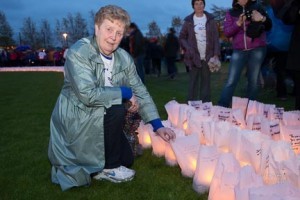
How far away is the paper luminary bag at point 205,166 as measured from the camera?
278 cm

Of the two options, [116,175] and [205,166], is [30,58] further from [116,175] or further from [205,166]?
[205,166]

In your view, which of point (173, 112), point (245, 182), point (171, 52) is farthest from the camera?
point (171, 52)

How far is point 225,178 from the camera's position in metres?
2.43

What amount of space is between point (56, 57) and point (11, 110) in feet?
97.5

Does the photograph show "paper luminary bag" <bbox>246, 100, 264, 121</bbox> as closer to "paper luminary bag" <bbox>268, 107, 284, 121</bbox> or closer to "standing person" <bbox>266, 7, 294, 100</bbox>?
"paper luminary bag" <bbox>268, 107, 284, 121</bbox>

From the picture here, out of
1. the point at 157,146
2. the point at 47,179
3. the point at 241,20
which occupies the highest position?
the point at 241,20

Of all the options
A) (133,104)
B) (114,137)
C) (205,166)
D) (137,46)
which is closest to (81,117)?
(114,137)

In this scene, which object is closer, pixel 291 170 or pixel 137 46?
pixel 291 170

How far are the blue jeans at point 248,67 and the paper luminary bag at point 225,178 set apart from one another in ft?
10.2

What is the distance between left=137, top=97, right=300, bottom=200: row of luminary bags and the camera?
7.47ft

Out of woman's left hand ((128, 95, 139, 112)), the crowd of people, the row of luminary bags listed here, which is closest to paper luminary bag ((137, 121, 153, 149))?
the row of luminary bags

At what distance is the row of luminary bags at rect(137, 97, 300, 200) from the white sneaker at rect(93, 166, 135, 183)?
0.41 meters

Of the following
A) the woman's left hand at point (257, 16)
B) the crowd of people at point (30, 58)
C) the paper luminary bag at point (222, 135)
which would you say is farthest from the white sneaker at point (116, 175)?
the crowd of people at point (30, 58)

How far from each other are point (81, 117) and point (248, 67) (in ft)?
10.1
